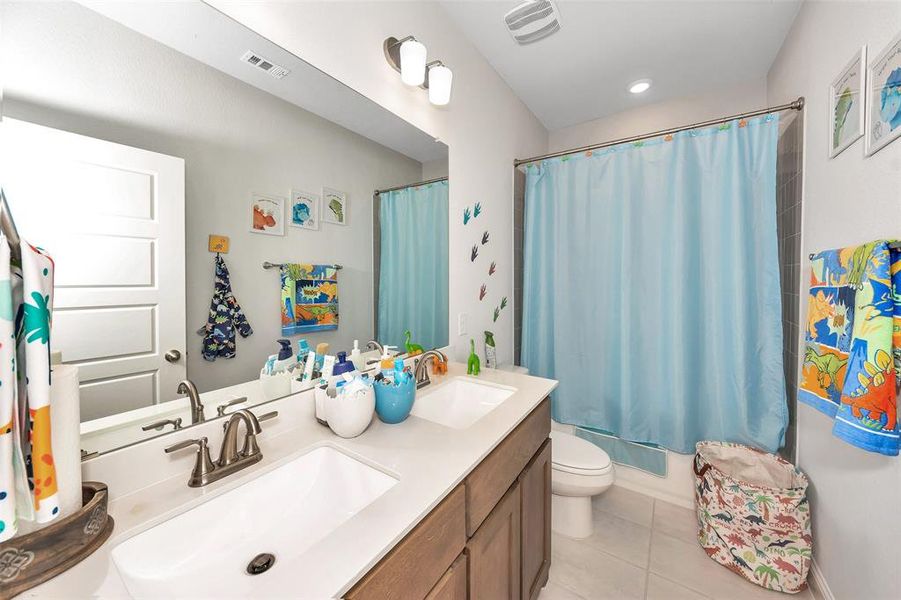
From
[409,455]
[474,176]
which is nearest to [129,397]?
[409,455]

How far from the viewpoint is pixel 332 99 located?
1.15 m

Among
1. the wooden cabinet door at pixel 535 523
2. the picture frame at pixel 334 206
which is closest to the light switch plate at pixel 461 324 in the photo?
the wooden cabinet door at pixel 535 523

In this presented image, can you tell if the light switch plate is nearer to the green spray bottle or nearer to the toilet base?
the green spray bottle

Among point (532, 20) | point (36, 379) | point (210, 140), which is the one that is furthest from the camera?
point (532, 20)

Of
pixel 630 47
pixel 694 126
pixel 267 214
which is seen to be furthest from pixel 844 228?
pixel 267 214

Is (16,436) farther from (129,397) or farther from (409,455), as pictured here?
(409,455)

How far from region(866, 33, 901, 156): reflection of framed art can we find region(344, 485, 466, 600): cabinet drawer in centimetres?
154

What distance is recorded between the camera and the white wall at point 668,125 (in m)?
1.92

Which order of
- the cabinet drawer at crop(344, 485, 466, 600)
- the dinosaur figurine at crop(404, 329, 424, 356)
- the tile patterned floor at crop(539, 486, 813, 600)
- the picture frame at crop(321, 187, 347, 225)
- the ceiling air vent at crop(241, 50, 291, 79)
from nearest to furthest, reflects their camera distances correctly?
the cabinet drawer at crop(344, 485, 466, 600) < the ceiling air vent at crop(241, 50, 291, 79) < the picture frame at crop(321, 187, 347, 225) < the tile patterned floor at crop(539, 486, 813, 600) < the dinosaur figurine at crop(404, 329, 424, 356)

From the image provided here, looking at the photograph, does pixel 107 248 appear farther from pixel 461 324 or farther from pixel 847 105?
pixel 847 105

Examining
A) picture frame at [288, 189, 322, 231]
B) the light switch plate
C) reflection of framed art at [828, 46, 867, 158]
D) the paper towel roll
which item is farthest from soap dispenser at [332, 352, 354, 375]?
reflection of framed art at [828, 46, 867, 158]

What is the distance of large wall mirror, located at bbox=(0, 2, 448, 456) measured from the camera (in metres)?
0.63

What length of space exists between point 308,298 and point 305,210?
0.93 feet

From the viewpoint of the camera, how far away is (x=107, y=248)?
2.27ft
